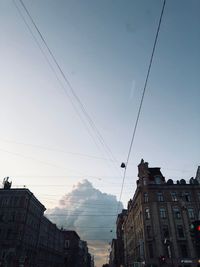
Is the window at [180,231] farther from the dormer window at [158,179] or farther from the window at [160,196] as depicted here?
the dormer window at [158,179]

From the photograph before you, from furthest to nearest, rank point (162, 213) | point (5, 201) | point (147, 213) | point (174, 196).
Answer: point (174, 196) → point (5, 201) → point (147, 213) → point (162, 213)

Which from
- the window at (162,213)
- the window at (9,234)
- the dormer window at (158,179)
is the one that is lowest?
the window at (9,234)

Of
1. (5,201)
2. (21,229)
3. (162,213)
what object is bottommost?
(21,229)

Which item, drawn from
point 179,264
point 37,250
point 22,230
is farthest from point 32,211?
point 179,264

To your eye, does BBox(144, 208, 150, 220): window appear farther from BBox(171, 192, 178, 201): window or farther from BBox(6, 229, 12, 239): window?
BBox(6, 229, 12, 239): window

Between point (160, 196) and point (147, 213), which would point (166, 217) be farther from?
point (160, 196)

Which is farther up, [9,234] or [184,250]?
[9,234]

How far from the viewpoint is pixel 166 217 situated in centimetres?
4594

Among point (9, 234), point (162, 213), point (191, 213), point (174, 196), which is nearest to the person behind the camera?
point (9, 234)

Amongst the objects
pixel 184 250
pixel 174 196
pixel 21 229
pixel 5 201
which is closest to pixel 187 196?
pixel 174 196

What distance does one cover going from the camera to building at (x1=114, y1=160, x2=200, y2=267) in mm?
41969

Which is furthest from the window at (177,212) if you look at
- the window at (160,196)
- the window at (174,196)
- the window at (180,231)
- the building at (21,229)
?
the building at (21,229)

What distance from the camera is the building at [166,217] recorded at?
138 feet

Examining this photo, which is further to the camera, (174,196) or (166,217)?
Result: (174,196)
